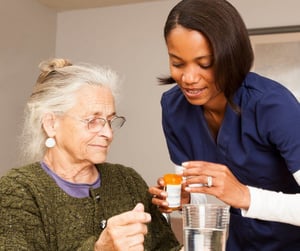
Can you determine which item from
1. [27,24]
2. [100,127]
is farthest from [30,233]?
[27,24]

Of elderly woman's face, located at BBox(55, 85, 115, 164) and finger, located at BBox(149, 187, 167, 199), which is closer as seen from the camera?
finger, located at BBox(149, 187, 167, 199)

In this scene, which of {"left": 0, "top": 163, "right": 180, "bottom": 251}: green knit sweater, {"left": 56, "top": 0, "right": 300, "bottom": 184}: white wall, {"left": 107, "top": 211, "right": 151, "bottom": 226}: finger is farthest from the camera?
{"left": 56, "top": 0, "right": 300, "bottom": 184}: white wall

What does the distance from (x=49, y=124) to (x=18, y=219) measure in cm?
37

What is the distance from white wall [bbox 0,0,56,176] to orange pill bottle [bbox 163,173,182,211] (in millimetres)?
2168

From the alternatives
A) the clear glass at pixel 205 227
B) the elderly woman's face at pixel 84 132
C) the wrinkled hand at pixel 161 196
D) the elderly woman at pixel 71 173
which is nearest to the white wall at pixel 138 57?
the elderly woman at pixel 71 173

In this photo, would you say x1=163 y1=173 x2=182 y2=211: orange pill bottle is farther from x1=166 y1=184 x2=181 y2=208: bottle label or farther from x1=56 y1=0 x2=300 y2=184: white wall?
x1=56 y1=0 x2=300 y2=184: white wall

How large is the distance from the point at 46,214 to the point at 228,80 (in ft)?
1.97

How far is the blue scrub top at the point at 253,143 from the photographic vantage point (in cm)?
120

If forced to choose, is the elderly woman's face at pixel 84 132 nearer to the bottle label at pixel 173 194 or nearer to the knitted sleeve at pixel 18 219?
the knitted sleeve at pixel 18 219

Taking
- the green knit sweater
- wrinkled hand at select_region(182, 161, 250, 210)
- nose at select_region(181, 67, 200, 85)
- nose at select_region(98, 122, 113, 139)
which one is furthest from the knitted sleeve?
nose at select_region(181, 67, 200, 85)

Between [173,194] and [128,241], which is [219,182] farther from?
[128,241]

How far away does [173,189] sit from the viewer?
1.22 metres

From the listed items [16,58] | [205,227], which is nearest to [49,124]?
[205,227]

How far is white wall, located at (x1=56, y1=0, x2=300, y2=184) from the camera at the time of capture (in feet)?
10.8
